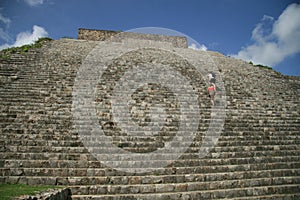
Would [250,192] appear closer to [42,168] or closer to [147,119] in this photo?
[147,119]

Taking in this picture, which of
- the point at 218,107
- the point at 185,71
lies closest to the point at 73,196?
the point at 218,107

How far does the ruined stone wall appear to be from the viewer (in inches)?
758

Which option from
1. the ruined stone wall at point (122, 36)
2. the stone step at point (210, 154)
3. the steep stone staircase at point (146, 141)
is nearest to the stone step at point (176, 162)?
the steep stone staircase at point (146, 141)

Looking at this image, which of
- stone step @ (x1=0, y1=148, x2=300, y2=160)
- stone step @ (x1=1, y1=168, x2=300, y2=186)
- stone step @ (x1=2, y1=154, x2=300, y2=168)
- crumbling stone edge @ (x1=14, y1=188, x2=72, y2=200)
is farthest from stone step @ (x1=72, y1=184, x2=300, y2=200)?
stone step @ (x1=0, y1=148, x2=300, y2=160)

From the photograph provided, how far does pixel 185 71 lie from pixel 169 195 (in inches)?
343

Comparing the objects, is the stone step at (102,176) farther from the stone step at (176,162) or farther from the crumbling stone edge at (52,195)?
the crumbling stone edge at (52,195)

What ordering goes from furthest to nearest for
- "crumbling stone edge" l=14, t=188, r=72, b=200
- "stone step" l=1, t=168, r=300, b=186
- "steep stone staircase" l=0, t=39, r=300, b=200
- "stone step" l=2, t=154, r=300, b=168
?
"stone step" l=2, t=154, r=300, b=168 < "steep stone staircase" l=0, t=39, r=300, b=200 < "stone step" l=1, t=168, r=300, b=186 < "crumbling stone edge" l=14, t=188, r=72, b=200

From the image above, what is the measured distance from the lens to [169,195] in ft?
13.5

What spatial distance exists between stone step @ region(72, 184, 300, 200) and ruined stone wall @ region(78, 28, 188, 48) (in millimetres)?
17055

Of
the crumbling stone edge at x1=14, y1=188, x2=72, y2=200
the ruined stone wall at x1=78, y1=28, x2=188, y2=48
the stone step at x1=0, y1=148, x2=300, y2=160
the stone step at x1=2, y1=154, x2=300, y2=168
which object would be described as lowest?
the crumbling stone edge at x1=14, y1=188, x2=72, y2=200

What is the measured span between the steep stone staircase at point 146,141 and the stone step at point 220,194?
0.02 metres

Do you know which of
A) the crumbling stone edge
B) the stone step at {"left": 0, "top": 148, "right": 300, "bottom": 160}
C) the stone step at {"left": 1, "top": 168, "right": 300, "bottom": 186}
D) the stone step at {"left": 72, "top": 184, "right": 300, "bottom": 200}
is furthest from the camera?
the stone step at {"left": 0, "top": 148, "right": 300, "bottom": 160}

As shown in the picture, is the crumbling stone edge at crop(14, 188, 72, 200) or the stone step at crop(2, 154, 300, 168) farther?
the stone step at crop(2, 154, 300, 168)

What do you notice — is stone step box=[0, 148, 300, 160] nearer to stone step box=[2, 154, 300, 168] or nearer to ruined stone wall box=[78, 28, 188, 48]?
stone step box=[2, 154, 300, 168]
